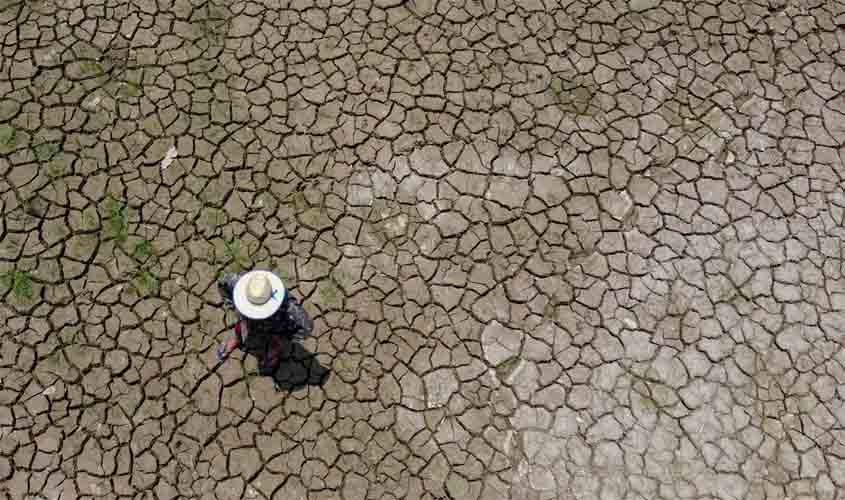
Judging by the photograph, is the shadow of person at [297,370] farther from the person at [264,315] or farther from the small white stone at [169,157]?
the small white stone at [169,157]

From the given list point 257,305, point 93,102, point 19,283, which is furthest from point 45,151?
point 257,305

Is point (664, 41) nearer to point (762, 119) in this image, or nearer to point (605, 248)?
point (762, 119)

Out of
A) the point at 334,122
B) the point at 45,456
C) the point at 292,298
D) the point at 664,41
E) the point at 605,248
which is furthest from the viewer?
the point at 664,41

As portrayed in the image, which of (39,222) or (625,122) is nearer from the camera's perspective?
(39,222)

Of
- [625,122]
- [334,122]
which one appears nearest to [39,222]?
[334,122]

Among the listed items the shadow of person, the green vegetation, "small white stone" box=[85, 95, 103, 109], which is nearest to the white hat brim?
the shadow of person

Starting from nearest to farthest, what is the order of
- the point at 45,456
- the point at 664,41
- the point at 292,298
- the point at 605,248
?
1. the point at 45,456
2. the point at 292,298
3. the point at 605,248
4. the point at 664,41
